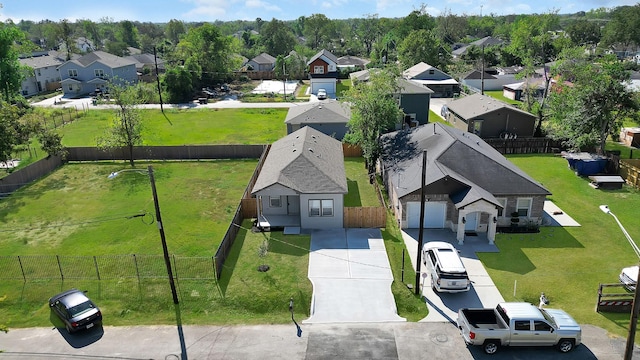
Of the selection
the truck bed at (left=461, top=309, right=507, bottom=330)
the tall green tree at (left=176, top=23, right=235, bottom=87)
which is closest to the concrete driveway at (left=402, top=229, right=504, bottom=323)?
the truck bed at (left=461, top=309, right=507, bottom=330)

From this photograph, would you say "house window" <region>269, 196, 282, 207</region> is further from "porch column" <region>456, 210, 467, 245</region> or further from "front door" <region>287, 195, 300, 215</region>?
"porch column" <region>456, 210, 467, 245</region>

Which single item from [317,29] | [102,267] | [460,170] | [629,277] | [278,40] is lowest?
[102,267]

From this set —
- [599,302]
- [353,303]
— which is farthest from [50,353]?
[599,302]

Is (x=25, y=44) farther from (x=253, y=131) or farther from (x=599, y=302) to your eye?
(x=599, y=302)

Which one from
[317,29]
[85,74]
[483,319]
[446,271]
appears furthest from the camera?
[317,29]

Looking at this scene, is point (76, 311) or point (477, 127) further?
point (477, 127)

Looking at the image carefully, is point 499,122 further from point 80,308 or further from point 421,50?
point 80,308

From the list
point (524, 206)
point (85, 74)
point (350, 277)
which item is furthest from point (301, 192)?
point (85, 74)
